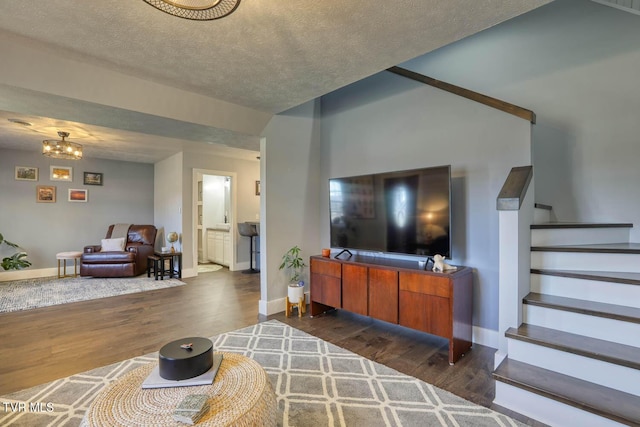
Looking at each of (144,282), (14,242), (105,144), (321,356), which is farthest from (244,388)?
(14,242)

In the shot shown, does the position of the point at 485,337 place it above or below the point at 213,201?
below

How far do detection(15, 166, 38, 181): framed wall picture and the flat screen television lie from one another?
614 centimetres

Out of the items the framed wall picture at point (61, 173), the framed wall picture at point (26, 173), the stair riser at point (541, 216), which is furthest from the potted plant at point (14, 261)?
the stair riser at point (541, 216)

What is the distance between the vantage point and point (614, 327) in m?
1.76

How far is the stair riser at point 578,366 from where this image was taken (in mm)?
1571

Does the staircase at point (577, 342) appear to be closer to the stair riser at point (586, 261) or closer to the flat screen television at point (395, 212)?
the stair riser at point (586, 261)

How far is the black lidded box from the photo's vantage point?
1.32m

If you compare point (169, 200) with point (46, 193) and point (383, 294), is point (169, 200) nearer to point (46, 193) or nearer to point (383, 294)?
point (46, 193)

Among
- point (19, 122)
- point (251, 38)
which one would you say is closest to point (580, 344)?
point (251, 38)

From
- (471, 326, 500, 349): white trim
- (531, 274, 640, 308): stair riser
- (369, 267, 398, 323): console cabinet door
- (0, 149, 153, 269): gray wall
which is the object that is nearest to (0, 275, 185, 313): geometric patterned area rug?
(0, 149, 153, 269): gray wall

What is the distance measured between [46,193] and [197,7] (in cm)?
668

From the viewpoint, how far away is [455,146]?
289cm

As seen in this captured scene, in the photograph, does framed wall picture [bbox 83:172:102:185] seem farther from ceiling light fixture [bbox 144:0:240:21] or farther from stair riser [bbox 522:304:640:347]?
stair riser [bbox 522:304:640:347]

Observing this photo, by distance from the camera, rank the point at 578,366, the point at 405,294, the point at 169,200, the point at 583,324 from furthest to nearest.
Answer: the point at 169,200 < the point at 405,294 < the point at 583,324 < the point at 578,366
